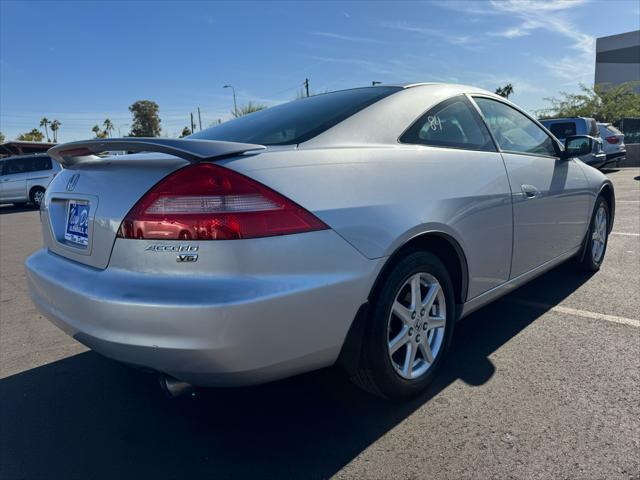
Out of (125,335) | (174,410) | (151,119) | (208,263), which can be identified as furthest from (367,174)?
(151,119)

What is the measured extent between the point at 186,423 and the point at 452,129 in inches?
82.5

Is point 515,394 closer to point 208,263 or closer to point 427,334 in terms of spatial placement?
point 427,334

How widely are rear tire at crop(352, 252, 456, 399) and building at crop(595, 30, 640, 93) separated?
60061 mm

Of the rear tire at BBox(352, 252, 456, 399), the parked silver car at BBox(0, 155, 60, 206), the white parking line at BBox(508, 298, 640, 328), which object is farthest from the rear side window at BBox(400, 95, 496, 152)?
the parked silver car at BBox(0, 155, 60, 206)

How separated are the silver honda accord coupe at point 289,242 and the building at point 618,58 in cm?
5983

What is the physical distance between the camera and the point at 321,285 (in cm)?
189

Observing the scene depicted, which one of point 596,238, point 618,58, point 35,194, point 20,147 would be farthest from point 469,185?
point 618,58

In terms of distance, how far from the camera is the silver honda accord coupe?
1.77m

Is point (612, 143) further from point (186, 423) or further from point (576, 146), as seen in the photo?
point (186, 423)

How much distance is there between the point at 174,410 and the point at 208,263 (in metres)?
1.11

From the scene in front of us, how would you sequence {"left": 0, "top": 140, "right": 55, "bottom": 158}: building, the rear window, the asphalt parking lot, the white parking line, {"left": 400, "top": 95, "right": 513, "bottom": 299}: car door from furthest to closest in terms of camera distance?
{"left": 0, "top": 140, "right": 55, "bottom": 158}: building → the white parking line → {"left": 400, "top": 95, "right": 513, "bottom": 299}: car door → the rear window → the asphalt parking lot

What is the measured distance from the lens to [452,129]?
2.83 m

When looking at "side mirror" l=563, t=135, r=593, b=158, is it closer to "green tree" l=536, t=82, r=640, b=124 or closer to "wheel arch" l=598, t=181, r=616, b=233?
"wheel arch" l=598, t=181, r=616, b=233

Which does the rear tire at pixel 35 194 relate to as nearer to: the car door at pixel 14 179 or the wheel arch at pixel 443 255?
the car door at pixel 14 179
